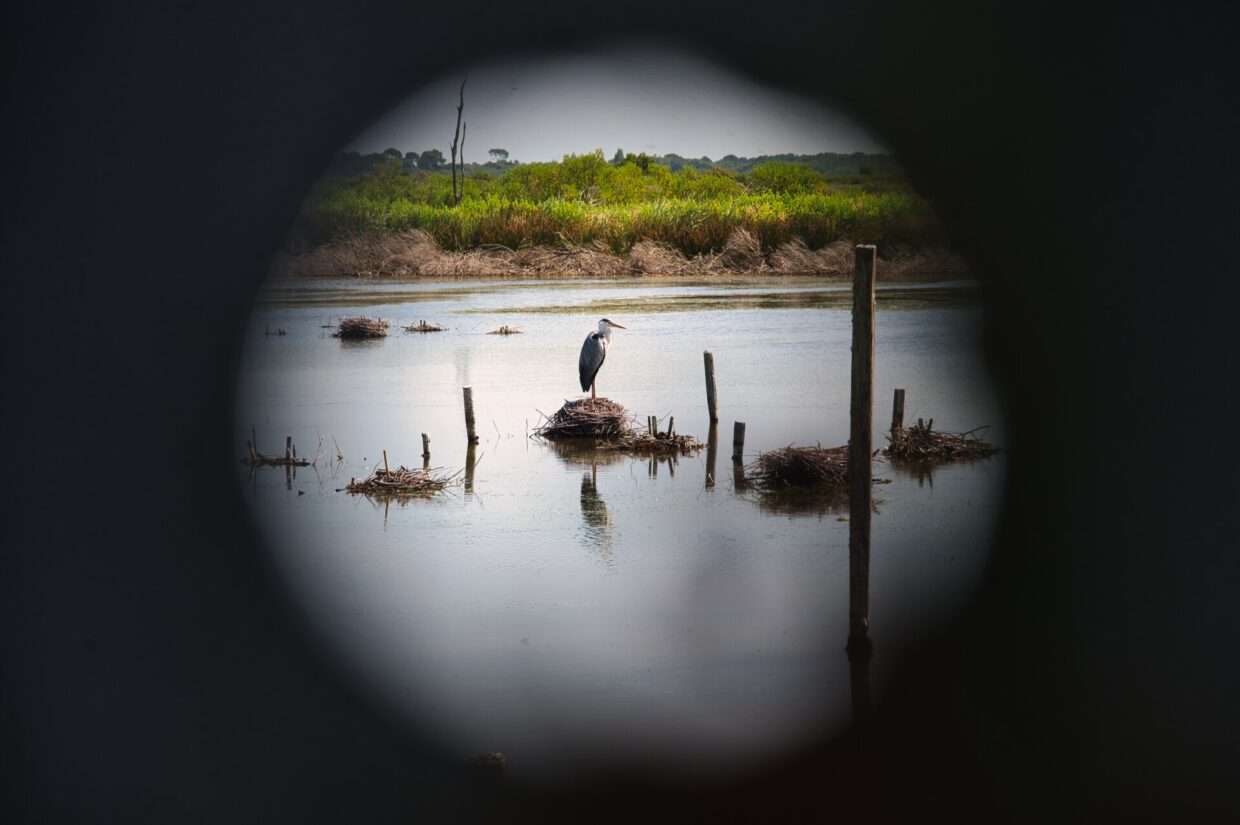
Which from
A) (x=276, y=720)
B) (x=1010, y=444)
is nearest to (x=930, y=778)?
(x=1010, y=444)

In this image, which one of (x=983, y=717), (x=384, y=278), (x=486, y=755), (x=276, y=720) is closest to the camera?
(x=276, y=720)

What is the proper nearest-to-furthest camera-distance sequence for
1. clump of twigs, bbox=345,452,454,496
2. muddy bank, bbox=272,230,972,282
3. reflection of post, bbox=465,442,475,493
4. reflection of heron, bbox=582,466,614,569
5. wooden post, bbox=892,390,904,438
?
reflection of heron, bbox=582,466,614,569 → clump of twigs, bbox=345,452,454,496 → reflection of post, bbox=465,442,475,493 → wooden post, bbox=892,390,904,438 → muddy bank, bbox=272,230,972,282

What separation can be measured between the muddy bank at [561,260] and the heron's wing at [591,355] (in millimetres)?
2661

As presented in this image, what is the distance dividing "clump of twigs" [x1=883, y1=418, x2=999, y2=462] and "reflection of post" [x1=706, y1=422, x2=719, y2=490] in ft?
3.10

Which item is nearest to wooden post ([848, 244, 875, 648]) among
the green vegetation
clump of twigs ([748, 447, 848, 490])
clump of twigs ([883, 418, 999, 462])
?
the green vegetation

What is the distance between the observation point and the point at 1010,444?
4.28 ft

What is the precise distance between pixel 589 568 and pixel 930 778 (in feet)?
8.26

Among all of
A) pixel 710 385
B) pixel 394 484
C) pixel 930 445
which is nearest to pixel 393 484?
pixel 394 484

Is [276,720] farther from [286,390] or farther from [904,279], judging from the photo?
[286,390]

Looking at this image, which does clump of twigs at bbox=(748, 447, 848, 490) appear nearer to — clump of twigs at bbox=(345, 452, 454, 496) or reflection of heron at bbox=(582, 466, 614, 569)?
reflection of heron at bbox=(582, 466, 614, 569)

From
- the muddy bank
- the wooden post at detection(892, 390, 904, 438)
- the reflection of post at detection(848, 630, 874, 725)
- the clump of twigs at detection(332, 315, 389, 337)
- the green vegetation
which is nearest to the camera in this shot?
the reflection of post at detection(848, 630, 874, 725)

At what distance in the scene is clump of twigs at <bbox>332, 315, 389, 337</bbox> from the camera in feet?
31.3

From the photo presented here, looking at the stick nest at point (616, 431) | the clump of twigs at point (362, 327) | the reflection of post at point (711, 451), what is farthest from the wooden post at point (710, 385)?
the clump of twigs at point (362, 327)

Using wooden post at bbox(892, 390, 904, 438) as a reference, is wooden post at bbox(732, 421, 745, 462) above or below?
below
